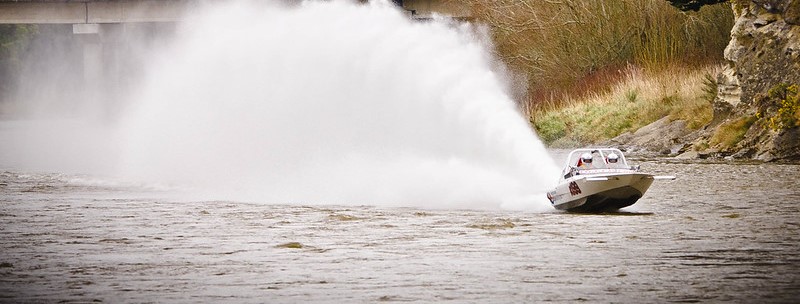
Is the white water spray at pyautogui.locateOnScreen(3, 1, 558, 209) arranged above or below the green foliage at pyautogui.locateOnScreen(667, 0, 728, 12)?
below

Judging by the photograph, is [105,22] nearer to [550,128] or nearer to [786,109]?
[550,128]

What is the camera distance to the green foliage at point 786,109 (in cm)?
4628

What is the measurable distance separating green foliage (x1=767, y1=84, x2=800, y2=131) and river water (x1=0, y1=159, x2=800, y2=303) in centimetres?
1071

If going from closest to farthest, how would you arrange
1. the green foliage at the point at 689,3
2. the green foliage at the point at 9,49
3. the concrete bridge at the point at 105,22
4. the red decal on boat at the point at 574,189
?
1. the red decal on boat at the point at 574,189
2. the green foliage at the point at 689,3
3. the concrete bridge at the point at 105,22
4. the green foliage at the point at 9,49

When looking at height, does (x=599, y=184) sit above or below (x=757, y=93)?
below

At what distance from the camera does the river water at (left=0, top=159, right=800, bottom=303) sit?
20.2 meters

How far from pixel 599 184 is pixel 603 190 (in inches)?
6.8

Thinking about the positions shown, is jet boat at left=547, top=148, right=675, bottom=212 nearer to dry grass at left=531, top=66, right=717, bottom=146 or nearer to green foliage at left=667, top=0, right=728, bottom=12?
green foliage at left=667, top=0, right=728, bottom=12

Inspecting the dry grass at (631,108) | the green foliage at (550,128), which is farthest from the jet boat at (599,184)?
the green foliage at (550,128)

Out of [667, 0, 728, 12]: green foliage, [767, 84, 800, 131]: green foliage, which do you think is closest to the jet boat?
[767, 84, 800, 131]: green foliage

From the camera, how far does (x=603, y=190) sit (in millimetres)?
30672

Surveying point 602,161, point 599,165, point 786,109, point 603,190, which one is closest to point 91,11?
point 786,109

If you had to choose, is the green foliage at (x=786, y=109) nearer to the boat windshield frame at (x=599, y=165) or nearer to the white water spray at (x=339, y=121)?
the white water spray at (x=339, y=121)

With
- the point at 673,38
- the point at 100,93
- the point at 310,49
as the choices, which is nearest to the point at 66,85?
the point at 100,93
